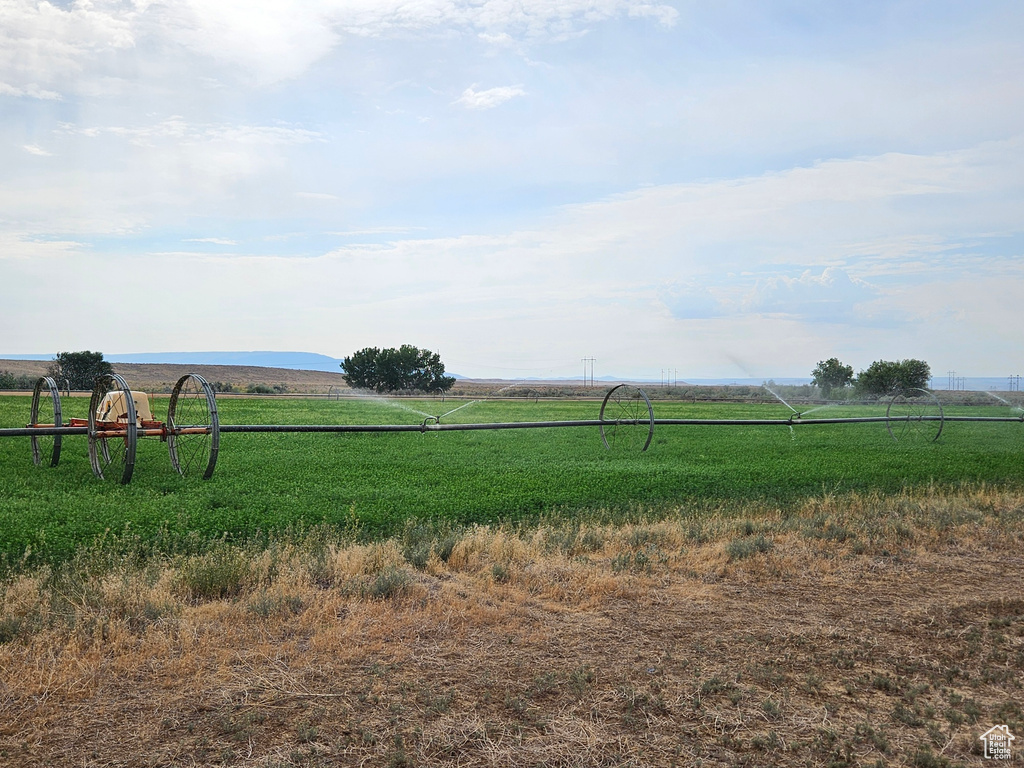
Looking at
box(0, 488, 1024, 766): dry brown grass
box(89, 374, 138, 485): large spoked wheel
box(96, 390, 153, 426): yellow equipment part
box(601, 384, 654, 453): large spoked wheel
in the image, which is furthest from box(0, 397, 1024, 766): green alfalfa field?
box(601, 384, 654, 453): large spoked wheel

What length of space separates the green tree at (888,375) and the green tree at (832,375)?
1.23 m

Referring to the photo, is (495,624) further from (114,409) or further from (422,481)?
(114,409)

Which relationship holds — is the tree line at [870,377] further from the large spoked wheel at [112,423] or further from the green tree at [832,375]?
the large spoked wheel at [112,423]

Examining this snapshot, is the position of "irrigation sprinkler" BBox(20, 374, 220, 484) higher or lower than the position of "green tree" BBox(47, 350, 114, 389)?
lower

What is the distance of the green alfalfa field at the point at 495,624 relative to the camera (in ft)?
14.8

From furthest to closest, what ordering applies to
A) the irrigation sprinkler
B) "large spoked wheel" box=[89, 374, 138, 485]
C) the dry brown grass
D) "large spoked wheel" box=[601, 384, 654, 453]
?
"large spoked wheel" box=[601, 384, 654, 453], the irrigation sprinkler, "large spoked wheel" box=[89, 374, 138, 485], the dry brown grass

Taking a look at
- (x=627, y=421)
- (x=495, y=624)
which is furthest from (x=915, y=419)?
(x=495, y=624)

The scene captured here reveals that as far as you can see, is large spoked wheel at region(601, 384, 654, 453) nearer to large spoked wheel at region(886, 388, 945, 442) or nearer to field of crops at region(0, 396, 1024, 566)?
field of crops at region(0, 396, 1024, 566)

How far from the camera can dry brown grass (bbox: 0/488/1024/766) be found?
14.5ft

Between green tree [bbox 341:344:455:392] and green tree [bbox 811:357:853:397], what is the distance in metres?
36.6

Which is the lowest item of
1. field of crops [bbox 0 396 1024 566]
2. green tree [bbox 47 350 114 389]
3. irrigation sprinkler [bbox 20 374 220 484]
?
field of crops [bbox 0 396 1024 566]

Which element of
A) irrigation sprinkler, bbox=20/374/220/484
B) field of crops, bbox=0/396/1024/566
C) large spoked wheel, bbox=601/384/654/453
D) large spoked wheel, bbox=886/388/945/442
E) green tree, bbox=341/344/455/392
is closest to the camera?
field of crops, bbox=0/396/1024/566

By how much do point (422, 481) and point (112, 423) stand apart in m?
5.22

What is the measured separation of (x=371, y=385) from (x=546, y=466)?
58.6 m
